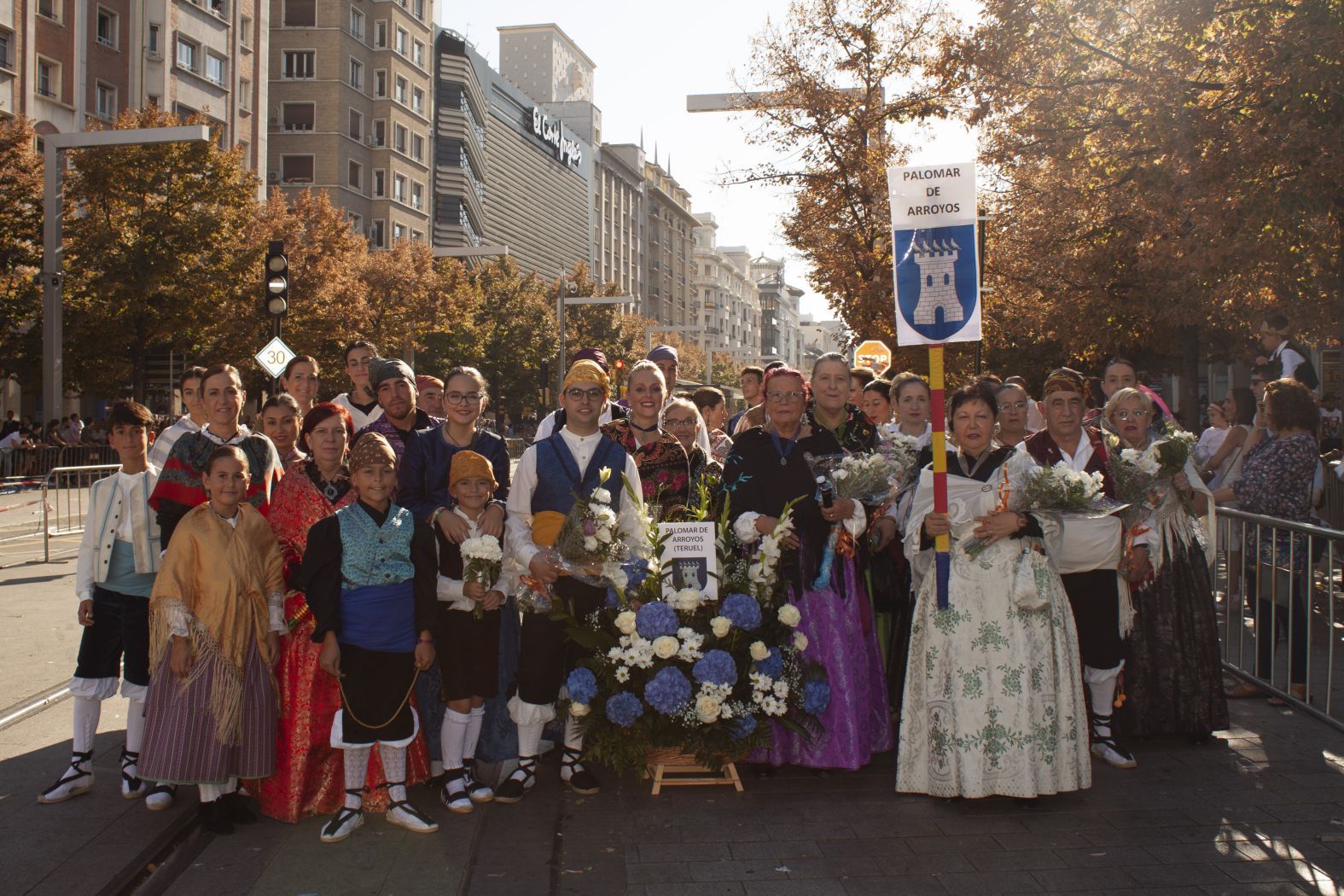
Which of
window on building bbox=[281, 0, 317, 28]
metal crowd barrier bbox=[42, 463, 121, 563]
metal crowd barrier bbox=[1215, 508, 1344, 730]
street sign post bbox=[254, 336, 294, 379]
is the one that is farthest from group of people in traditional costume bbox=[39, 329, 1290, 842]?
window on building bbox=[281, 0, 317, 28]

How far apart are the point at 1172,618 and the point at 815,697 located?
2.20 m

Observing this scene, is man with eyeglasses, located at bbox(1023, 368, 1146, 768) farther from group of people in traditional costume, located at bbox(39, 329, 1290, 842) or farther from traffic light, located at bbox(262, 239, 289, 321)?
traffic light, located at bbox(262, 239, 289, 321)

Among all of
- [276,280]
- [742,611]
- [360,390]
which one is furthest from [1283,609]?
[276,280]

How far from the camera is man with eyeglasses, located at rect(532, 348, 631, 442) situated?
6.57 meters

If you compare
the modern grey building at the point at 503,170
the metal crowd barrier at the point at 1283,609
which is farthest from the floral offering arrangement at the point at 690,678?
the modern grey building at the point at 503,170

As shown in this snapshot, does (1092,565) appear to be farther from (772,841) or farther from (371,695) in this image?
(371,695)

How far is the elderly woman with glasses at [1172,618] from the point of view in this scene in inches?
257

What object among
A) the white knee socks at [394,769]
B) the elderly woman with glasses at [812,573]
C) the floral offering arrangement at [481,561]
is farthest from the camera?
the elderly woman with glasses at [812,573]

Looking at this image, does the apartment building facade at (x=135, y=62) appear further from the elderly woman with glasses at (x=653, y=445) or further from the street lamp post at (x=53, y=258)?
the elderly woman with glasses at (x=653, y=445)

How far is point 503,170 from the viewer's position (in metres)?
76.9

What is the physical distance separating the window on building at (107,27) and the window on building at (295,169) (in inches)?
614

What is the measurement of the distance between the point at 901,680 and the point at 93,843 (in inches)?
154

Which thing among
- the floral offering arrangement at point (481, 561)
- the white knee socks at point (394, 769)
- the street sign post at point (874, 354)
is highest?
the street sign post at point (874, 354)

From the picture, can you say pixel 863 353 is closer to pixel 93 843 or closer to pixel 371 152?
pixel 93 843
